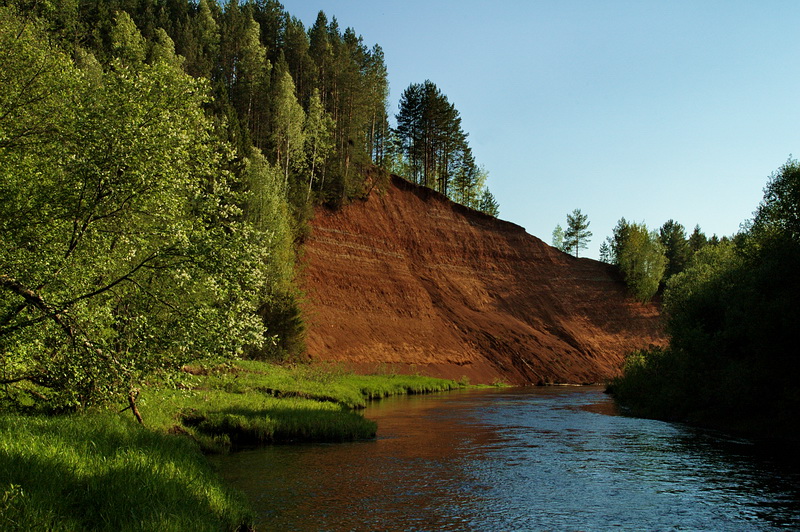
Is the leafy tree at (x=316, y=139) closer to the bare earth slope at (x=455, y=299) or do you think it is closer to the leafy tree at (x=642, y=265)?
the bare earth slope at (x=455, y=299)

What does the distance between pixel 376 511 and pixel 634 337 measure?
83622mm

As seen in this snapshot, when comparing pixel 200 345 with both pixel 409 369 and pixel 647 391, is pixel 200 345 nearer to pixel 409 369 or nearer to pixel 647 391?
pixel 647 391

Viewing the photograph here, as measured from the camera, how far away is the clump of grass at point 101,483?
25.3ft

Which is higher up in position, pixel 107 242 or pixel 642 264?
pixel 642 264

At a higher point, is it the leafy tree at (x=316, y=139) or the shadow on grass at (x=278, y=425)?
the leafy tree at (x=316, y=139)

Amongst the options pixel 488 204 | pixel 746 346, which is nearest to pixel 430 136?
pixel 488 204

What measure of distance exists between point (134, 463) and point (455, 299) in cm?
6484

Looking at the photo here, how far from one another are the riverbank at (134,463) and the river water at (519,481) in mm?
1349

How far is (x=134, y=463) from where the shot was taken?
10.9 m

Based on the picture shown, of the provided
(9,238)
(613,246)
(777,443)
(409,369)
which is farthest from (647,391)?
(613,246)

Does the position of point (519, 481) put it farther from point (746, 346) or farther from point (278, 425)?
point (746, 346)

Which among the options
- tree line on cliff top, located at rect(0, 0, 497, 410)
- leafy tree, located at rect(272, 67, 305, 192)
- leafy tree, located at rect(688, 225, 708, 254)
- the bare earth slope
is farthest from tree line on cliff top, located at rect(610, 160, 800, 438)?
leafy tree, located at rect(688, 225, 708, 254)

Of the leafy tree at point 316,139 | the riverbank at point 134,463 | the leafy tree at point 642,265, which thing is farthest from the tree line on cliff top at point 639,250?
the riverbank at point 134,463

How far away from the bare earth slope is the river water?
3247cm
